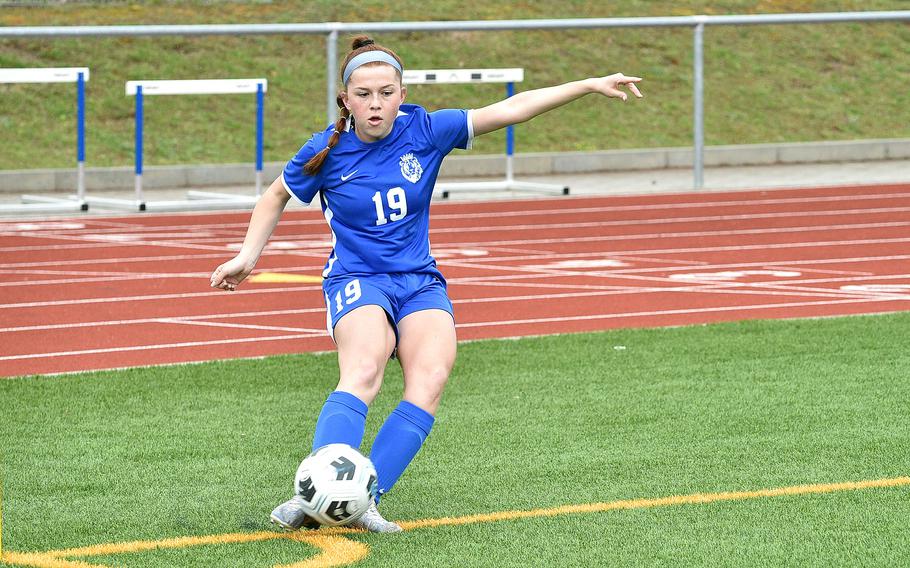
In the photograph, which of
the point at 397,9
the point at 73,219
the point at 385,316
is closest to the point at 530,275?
the point at 73,219

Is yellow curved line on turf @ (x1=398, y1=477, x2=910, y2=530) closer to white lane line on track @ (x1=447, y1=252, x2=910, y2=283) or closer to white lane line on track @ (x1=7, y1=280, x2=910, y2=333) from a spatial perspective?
white lane line on track @ (x1=7, y1=280, x2=910, y2=333)

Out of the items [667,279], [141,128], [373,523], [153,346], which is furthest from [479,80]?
[373,523]

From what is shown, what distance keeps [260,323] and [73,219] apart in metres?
6.44

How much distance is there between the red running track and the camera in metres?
9.89

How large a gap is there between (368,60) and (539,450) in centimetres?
193

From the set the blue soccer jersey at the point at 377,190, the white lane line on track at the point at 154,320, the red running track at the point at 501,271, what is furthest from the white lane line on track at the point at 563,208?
the blue soccer jersey at the point at 377,190

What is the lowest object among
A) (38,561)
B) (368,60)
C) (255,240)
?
(38,561)

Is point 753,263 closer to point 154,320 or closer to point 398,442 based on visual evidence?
point 154,320

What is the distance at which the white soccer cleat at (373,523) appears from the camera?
5141 millimetres

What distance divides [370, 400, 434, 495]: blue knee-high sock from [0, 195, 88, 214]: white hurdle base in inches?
460

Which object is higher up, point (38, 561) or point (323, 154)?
point (323, 154)

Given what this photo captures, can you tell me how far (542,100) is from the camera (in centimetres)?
539

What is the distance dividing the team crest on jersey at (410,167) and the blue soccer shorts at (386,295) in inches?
13.0

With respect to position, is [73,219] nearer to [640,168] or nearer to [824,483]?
[640,168]
